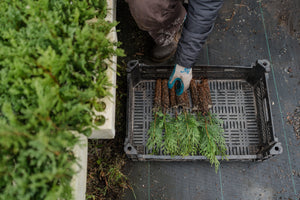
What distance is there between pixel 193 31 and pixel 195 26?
40 mm

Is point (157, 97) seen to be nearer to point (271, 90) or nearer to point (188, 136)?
point (188, 136)

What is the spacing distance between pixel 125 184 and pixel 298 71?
206cm

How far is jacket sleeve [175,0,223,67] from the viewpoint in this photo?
1572 mm

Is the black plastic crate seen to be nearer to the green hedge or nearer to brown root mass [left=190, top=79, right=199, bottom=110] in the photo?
brown root mass [left=190, top=79, right=199, bottom=110]

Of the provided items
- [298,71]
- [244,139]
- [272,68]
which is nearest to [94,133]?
[244,139]

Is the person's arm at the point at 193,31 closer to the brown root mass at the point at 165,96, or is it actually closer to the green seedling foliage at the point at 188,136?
the brown root mass at the point at 165,96

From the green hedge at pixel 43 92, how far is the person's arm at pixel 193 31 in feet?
2.18

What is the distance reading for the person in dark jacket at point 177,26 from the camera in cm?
161

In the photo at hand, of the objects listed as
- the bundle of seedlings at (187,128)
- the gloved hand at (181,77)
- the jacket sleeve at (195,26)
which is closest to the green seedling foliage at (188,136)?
the bundle of seedlings at (187,128)

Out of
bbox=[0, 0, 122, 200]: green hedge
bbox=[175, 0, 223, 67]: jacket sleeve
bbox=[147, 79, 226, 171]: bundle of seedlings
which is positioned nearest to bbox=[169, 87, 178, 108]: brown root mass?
bbox=[147, 79, 226, 171]: bundle of seedlings

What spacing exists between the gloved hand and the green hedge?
81cm

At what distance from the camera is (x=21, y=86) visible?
1.09m

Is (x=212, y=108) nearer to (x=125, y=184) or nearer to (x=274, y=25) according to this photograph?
(x=125, y=184)

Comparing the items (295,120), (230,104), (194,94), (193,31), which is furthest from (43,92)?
(295,120)
